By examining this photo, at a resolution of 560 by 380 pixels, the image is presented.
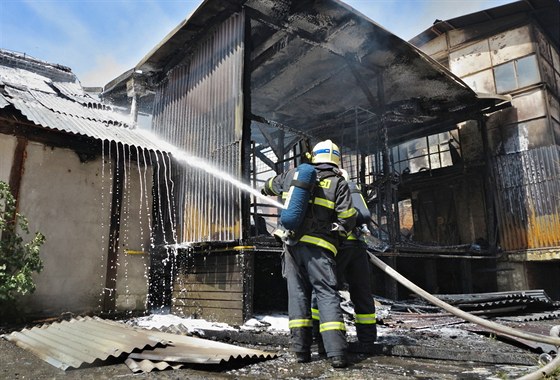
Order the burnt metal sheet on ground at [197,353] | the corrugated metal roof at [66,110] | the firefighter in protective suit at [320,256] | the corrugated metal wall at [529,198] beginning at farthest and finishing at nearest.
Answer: the corrugated metal wall at [529,198]
the corrugated metal roof at [66,110]
the firefighter in protective suit at [320,256]
the burnt metal sheet on ground at [197,353]

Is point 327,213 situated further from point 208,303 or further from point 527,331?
point 208,303

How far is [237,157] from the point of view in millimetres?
6793

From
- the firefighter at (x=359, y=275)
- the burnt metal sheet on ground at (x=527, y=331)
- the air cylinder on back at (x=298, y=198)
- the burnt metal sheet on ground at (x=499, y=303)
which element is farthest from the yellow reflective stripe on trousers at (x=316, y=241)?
the burnt metal sheet on ground at (x=499, y=303)

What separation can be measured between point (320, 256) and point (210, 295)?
12.1 ft

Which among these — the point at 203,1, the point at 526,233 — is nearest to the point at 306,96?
the point at 203,1

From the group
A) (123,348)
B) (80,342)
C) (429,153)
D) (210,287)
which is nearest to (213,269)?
(210,287)

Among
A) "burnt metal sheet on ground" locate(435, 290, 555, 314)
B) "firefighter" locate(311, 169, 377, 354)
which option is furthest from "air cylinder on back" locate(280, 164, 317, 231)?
"burnt metal sheet on ground" locate(435, 290, 555, 314)

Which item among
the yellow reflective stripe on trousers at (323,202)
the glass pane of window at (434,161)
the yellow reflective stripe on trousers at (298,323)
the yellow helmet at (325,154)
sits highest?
the glass pane of window at (434,161)

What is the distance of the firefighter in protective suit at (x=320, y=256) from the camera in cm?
360

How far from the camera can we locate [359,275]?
4.39 m

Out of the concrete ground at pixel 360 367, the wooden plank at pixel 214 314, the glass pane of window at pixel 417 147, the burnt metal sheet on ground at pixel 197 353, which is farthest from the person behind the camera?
the glass pane of window at pixel 417 147

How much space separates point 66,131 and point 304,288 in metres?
5.46

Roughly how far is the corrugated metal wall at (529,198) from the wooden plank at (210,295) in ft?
29.3

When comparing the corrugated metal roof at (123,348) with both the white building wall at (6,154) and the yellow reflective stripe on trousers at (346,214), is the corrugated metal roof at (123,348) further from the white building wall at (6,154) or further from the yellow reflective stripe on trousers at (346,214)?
the white building wall at (6,154)
